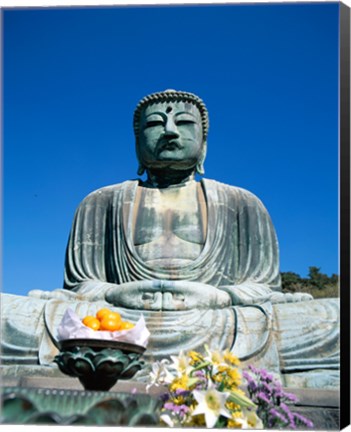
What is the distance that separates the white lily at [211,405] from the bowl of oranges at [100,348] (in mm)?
738

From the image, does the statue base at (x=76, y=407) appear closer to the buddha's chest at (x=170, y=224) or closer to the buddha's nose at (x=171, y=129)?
the buddha's chest at (x=170, y=224)

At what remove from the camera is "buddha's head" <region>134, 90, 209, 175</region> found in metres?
8.82

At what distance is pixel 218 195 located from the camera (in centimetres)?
879

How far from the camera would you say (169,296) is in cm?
739

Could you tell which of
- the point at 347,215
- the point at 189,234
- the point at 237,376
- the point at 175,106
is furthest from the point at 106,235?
the point at 237,376

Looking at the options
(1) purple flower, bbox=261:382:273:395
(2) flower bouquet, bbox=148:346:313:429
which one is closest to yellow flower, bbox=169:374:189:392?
(2) flower bouquet, bbox=148:346:313:429

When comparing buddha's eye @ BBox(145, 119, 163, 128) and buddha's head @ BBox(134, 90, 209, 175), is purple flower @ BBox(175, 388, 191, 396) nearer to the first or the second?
buddha's head @ BBox(134, 90, 209, 175)

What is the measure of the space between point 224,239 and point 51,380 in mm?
3007

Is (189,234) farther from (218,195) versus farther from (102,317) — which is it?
(102,317)

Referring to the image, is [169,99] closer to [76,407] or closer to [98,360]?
[98,360]

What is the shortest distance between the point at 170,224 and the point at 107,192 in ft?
3.21

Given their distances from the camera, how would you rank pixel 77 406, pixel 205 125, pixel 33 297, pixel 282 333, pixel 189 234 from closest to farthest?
pixel 77 406 < pixel 282 333 < pixel 33 297 < pixel 189 234 < pixel 205 125

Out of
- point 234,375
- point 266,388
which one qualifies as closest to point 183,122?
point 266,388

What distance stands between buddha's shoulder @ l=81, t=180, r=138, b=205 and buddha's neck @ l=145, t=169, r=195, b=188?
241 mm
